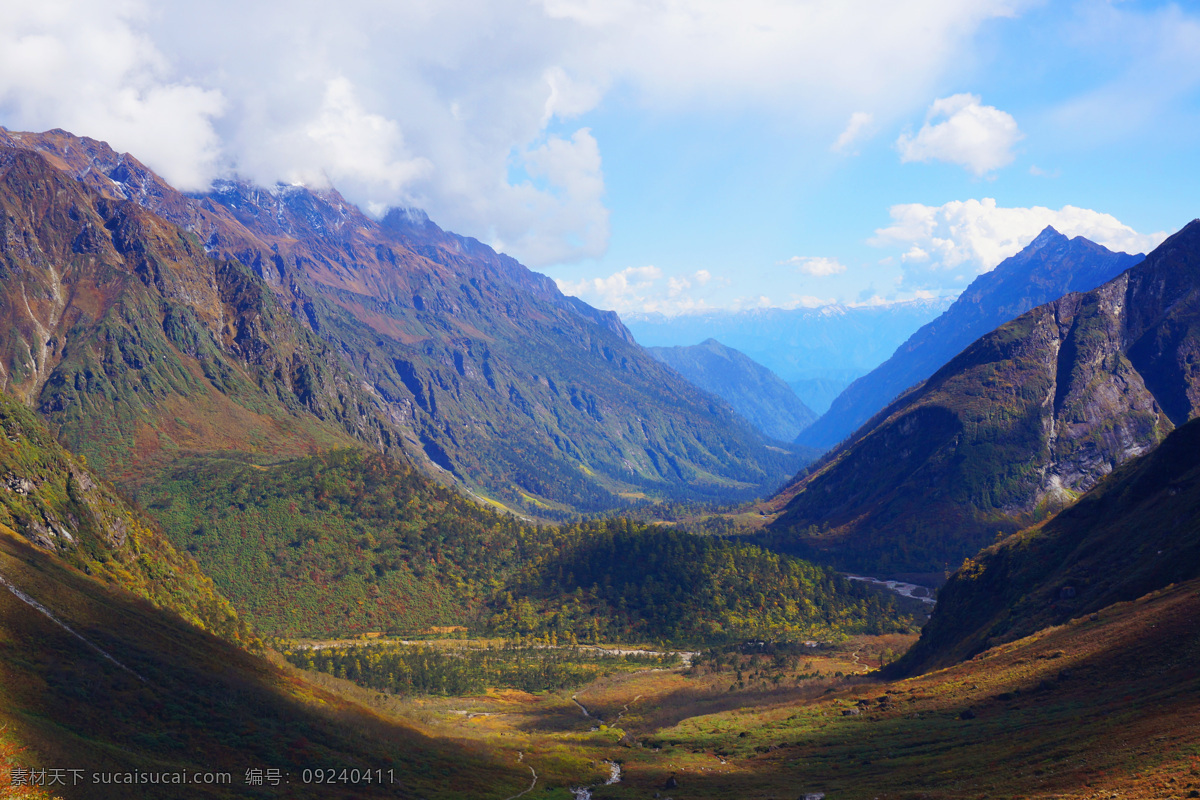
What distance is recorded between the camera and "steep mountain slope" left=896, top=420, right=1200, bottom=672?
4838 inches

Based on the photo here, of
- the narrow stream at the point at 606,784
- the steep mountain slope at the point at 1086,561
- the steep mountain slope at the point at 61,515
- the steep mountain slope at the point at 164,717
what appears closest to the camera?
the steep mountain slope at the point at 164,717

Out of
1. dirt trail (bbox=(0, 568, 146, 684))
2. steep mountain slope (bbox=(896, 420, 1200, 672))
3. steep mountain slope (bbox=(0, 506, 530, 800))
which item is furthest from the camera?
steep mountain slope (bbox=(896, 420, 1200, 672))

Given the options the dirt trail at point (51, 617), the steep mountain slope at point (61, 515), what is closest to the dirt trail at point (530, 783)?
the dirt trail at point (51, 617)

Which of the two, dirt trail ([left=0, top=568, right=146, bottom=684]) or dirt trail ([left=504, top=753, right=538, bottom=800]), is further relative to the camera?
dirt trail ([left=504, top=753, right=538, bottom=800])

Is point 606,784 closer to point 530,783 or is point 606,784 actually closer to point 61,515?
point 530,783

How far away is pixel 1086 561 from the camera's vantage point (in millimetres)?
142000

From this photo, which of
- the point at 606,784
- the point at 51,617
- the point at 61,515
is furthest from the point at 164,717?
the point at 61,515

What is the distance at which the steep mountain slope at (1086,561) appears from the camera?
403ft

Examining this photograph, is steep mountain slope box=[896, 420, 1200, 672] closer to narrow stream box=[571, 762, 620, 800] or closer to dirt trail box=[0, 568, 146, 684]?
narrow stream box=[571, 762, 620, 800]

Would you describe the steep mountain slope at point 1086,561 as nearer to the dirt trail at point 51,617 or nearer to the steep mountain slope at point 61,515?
the dirt trail at point 51,617

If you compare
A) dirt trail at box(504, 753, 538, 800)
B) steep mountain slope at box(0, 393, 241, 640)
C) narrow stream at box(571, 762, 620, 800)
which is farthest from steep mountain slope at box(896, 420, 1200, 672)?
steep mountain slope at box(0, 393, 241, 640)

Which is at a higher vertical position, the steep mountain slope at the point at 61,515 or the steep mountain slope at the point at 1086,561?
the steep mountain slope at the point at 61,515

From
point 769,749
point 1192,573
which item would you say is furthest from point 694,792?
point 1192,573

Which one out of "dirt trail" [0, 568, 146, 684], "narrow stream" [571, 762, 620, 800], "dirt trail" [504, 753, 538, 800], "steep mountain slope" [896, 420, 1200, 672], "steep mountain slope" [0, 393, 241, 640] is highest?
"steep mountain slope" [0, 393, 241, 640]
